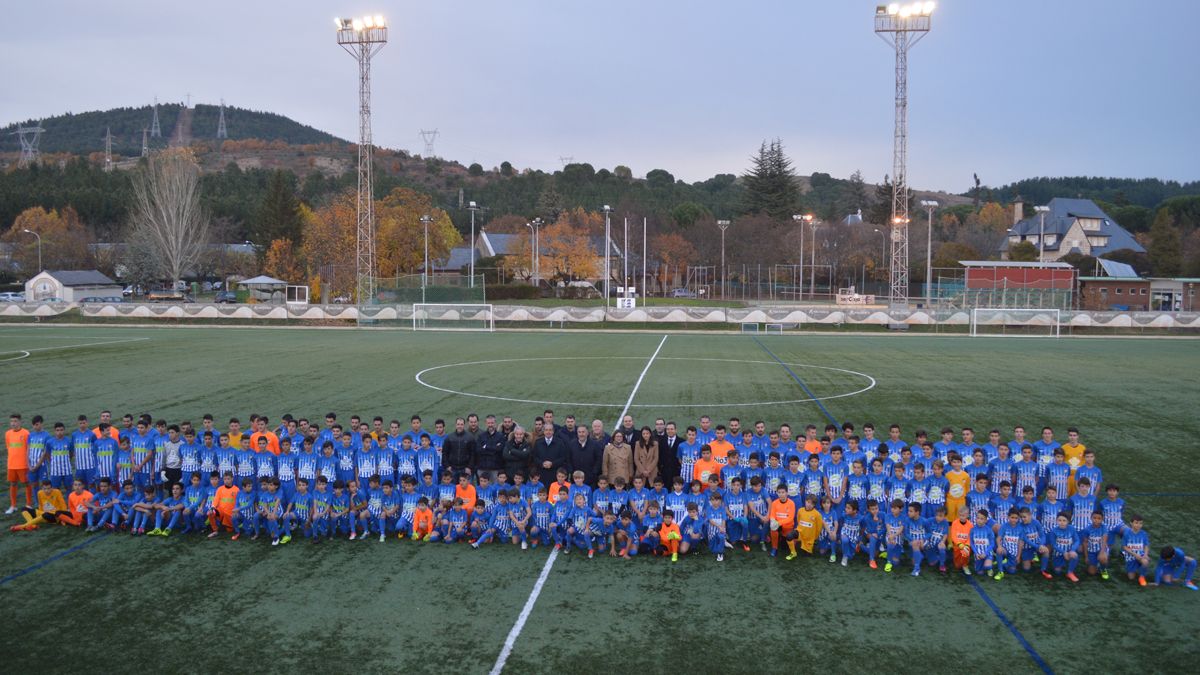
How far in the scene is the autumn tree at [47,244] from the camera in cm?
7656

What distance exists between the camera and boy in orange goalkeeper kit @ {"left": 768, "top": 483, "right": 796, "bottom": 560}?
32.0ft

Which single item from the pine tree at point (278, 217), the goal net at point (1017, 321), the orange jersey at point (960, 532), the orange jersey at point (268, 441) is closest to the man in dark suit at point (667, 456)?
the orange jersey at point (960, 532)

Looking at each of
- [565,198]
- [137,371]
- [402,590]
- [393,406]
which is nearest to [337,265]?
[137,371]

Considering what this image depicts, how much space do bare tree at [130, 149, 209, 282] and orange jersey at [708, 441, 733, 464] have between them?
62.5 m

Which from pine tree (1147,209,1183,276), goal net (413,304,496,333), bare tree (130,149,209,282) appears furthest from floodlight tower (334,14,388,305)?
pine tree (1147,209,1183,276)

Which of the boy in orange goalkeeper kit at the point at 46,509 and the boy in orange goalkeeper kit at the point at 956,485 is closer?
the boy in orange goalkeeper kit at the point at 956,485

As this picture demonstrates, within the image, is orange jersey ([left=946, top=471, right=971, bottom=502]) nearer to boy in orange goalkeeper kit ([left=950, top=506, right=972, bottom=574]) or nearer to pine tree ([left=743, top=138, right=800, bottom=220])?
boy in orange goalkeeper kit ([left=950, top=506, right=972, bottom=574])

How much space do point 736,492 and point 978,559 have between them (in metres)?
2.92

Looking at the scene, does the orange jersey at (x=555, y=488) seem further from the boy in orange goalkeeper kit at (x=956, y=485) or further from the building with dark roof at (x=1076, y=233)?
the building with dark roof at (x=1076, y=233)

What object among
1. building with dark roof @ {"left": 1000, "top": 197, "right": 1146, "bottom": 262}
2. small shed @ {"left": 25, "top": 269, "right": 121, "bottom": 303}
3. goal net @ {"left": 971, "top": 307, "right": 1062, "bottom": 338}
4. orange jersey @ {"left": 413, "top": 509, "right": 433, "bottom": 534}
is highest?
building with dark roof @ {"left": 1000, "top": 197, "right": 1146, "bottom": 262}

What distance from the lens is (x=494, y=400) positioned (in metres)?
19.5

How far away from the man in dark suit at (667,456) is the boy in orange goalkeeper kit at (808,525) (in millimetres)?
2134

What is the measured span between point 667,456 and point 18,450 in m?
9.68

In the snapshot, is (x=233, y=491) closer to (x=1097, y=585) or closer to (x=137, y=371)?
(x=1097, y=585)
